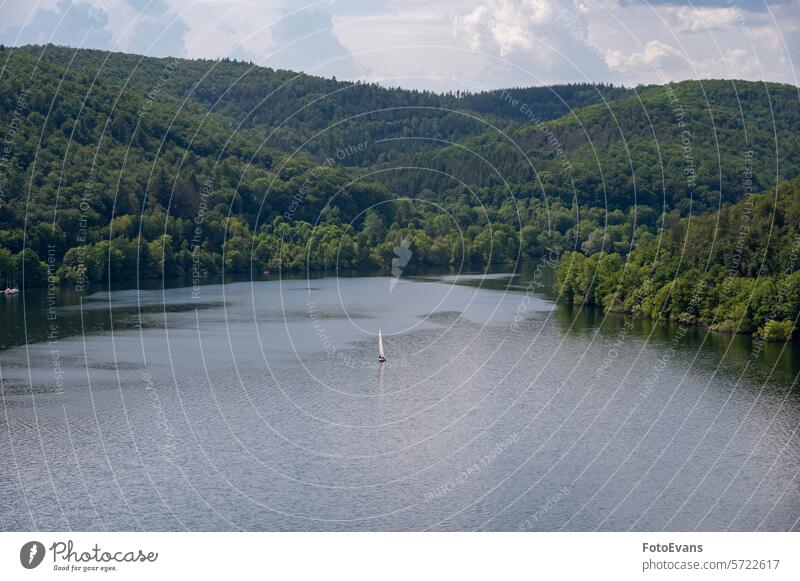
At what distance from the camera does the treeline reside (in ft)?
173

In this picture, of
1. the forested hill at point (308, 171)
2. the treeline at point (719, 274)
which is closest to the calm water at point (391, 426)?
the treeline at point (719, 274)

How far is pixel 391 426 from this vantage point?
118 ft

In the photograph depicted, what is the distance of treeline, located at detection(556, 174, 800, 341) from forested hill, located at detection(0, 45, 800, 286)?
29.0m

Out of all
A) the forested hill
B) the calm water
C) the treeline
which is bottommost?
the calm water

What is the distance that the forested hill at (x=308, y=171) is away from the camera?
83062mm

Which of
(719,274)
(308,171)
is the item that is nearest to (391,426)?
(719,274)

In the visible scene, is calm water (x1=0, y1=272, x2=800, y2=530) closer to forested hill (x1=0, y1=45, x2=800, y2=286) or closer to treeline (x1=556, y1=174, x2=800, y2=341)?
treeline (x1=556, y1=174, x2=800, y2=341)

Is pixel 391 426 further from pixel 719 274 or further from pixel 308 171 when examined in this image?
pixel 308 171

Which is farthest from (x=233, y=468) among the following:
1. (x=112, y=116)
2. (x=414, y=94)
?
(x=414, y=94)

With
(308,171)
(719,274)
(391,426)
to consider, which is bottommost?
(391,426)

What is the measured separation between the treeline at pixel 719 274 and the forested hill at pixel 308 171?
29022 millimetres

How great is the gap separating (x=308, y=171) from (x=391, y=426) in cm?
7645

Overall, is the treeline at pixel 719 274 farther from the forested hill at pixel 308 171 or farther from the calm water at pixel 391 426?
the forested hill at pixel 308 171

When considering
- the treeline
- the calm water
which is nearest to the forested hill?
the calm water
